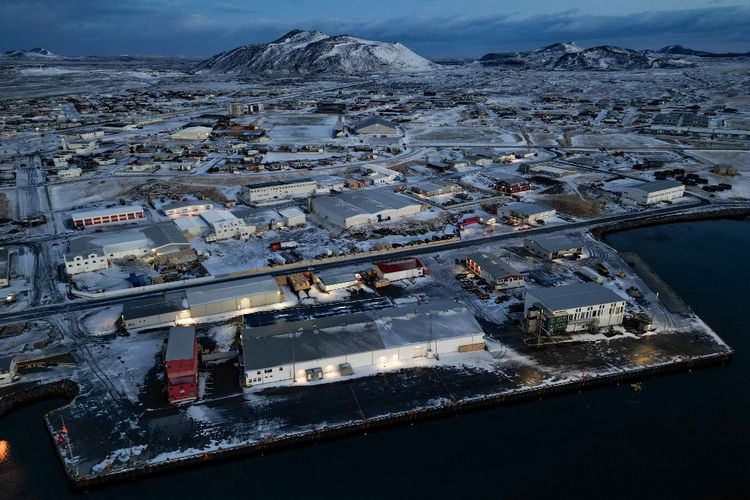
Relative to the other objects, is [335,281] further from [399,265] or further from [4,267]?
[4,267]

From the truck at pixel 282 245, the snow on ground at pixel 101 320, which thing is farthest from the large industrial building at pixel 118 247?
the snow on ground at pixel 101 320

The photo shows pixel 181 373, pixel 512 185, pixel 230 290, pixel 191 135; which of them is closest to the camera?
pixel 181 373

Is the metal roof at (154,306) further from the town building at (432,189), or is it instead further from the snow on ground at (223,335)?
the town building at (432,189)

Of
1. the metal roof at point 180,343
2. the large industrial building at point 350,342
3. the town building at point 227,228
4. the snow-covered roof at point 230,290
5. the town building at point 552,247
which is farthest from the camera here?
the town building at point 227,228

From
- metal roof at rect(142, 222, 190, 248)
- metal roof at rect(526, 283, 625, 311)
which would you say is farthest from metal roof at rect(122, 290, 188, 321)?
metal roof at rect(526, 283, 625, 311)

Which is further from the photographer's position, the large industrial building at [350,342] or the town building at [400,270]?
the town building at [400,270]

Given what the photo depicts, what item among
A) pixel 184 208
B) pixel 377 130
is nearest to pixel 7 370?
pixel 184 208

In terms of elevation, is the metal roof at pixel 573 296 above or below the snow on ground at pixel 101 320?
above
